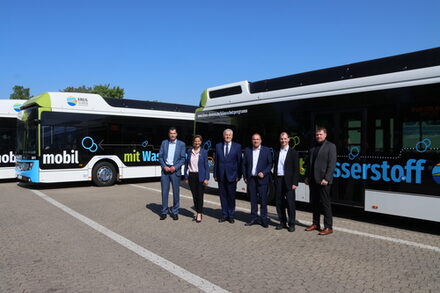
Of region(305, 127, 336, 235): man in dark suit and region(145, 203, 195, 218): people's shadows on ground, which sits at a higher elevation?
region(305, 127, 336, 235): man in dark suit

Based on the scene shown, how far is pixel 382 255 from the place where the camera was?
493 centimetres

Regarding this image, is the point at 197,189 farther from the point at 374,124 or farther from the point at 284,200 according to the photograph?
the point at 374,124

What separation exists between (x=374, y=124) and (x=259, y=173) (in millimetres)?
2373

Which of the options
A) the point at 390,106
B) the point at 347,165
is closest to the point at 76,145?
the point at 347,165

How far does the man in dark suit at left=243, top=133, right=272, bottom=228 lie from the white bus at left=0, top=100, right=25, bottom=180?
36.7 ft

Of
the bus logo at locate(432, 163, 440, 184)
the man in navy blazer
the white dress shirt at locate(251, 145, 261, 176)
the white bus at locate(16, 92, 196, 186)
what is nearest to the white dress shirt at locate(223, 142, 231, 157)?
the white dress shirt at locate(251, 145, 261, 176)

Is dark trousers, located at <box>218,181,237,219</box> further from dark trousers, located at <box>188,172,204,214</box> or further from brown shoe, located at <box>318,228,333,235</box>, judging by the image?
brown shoe, located at <box>318,228,333,235</box>

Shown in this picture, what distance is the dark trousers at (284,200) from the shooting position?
20.7 feet

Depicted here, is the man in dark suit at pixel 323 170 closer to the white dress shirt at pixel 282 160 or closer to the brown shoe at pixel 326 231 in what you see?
the brown shoe at pixel 326 231

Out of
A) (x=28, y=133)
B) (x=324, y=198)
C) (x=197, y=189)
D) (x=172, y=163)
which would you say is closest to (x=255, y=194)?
(x=197, y=189)

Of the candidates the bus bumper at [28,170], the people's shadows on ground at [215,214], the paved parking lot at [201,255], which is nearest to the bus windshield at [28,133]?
the bus bumper at [28,170]

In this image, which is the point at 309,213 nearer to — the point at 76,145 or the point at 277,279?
the point at 277,279

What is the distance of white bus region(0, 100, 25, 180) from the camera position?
541 inches

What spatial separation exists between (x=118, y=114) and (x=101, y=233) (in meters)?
7.90
